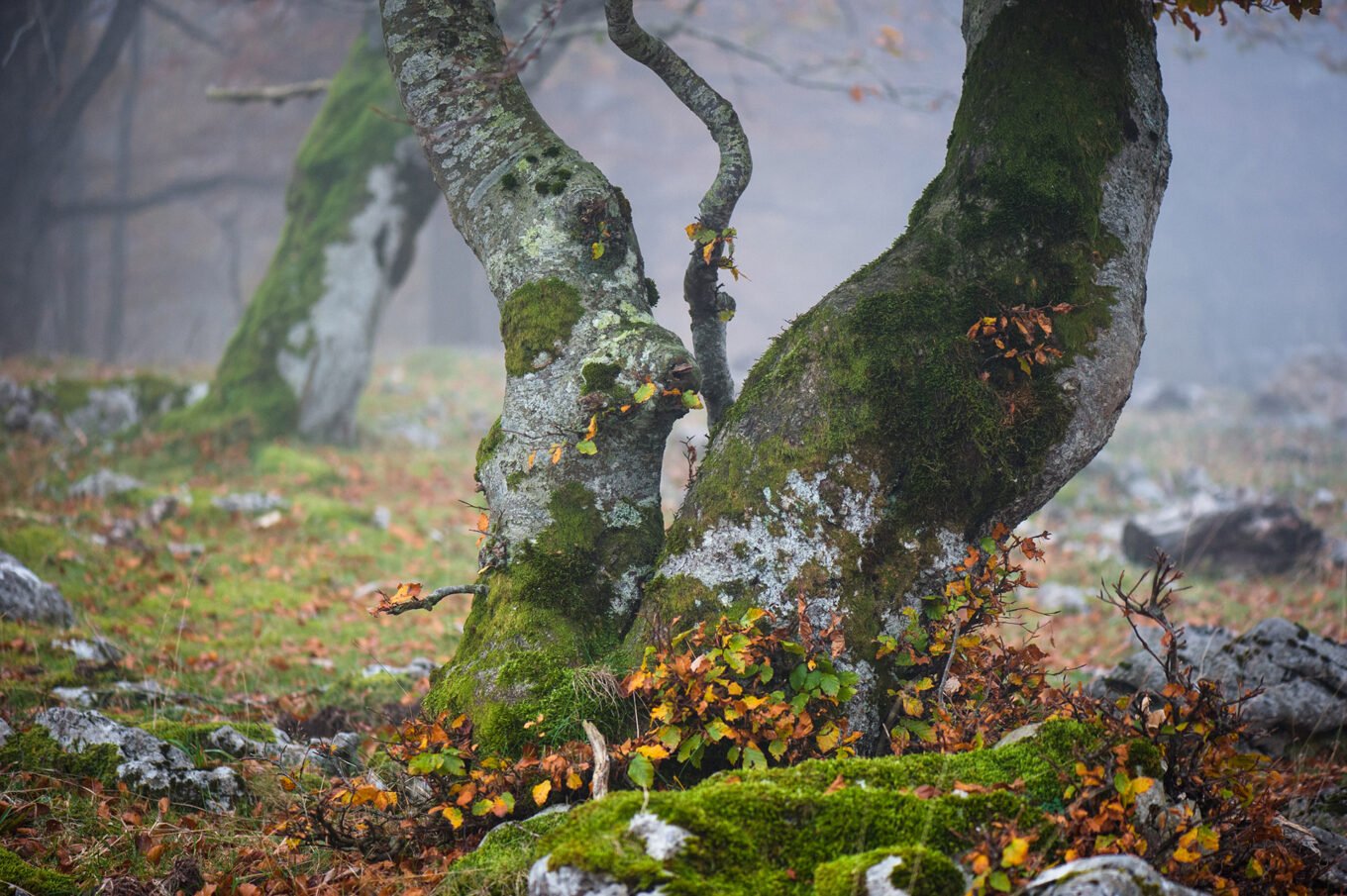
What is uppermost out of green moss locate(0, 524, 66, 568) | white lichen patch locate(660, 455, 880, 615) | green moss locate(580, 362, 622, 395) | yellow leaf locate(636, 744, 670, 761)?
green moss locate(580, 362, 622, 395)

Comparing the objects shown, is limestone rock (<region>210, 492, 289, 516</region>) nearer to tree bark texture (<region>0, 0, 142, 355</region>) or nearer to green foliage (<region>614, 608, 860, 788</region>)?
green foliage (<region>614, 608, 860, 788</region>)

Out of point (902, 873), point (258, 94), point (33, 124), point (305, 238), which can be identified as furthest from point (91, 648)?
point (33, 124)

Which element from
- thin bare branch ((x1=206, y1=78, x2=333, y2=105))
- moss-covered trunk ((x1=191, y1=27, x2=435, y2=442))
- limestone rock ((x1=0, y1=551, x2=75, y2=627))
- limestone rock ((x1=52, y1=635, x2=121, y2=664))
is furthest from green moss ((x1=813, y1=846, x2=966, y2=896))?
moss-covered trunk ((x1=191, y1=27, x2=435, y2=442))

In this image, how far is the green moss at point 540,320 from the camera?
11.6ft

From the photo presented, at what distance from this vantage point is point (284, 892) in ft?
8.70

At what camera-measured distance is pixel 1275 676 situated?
13.8 ft

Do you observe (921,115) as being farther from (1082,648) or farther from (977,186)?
(977,186)

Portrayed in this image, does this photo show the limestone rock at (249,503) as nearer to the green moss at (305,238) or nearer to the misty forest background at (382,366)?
the misty forest background at (382,366)

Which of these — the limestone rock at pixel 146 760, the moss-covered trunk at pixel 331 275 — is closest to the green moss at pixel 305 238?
the moss-covered trunk at pixel 331 275

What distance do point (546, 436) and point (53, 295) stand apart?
21495 mm

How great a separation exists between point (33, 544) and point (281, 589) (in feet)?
5.70

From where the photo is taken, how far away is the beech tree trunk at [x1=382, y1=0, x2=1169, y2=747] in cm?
316

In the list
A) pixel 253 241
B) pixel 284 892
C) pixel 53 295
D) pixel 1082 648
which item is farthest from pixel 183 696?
pixel 253 241

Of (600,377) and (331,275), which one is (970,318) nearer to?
(600,377)
